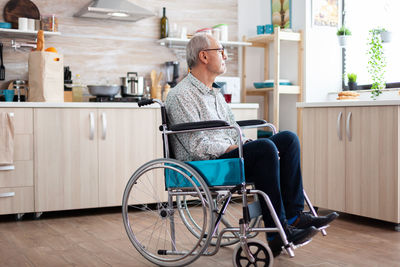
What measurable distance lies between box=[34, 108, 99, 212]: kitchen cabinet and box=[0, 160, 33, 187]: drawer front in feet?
0.16

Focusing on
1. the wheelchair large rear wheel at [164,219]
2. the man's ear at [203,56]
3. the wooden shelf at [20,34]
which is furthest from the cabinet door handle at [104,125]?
the man's ear at [203,56]


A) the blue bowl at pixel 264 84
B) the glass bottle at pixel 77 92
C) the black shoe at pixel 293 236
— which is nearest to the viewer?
the black shoe at pixel 293 236

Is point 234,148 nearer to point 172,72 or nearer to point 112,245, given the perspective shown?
point 112,245

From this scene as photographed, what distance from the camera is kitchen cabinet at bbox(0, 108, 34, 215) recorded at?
11.7 ft

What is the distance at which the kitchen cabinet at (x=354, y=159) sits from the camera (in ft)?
10.3

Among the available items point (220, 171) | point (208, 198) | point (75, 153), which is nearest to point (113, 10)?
point (75, 153)

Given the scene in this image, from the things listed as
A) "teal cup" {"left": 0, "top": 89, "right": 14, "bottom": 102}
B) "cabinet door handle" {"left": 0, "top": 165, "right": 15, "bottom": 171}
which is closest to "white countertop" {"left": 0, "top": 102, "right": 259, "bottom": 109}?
"teal cup" {"left": 0, "top": 89, "right": 14, "bottom": 102}

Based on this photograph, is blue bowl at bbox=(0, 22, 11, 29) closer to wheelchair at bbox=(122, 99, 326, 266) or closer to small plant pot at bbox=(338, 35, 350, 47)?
wheelchair at bbox=(122, 99, 326, 266)

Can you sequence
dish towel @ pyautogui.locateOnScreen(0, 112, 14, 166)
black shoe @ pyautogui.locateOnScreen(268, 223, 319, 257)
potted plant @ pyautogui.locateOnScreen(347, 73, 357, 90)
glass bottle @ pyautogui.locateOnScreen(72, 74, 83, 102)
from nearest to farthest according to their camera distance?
black shoe @ pyautogui.locateOnScreen(268, 223, 319, 257) < dish towel @ pyautogui.locateOnScreen(0, 112, 14, 166) < glass bottle @ pyautogui.locateOnScreen(72, 74, 83, 102) < potted plant @ pyautogui.locateOnScreen(347, 73, 357, 90)

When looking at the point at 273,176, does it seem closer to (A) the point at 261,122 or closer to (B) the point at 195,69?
(A) the point at 261,122

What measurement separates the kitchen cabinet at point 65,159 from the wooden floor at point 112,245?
0.55 ft

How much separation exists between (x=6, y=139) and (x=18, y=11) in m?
1.17

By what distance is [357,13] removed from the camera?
Answer: 468cm

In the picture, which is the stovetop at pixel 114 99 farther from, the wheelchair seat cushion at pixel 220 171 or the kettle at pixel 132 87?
the wheelchair seat cushion at pixel 220 171
